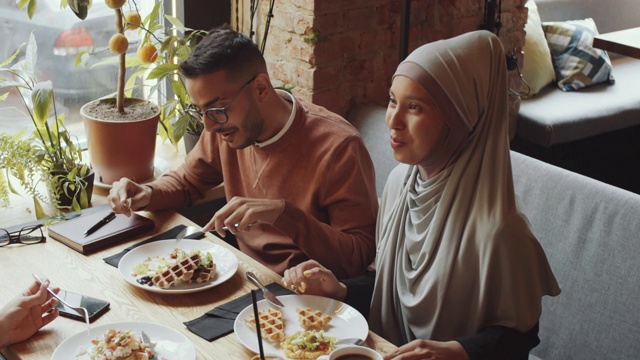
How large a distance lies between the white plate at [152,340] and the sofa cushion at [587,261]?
111cm

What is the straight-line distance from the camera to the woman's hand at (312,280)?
1947 mm

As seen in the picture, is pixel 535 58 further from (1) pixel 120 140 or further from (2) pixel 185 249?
(2) pixel 185 249

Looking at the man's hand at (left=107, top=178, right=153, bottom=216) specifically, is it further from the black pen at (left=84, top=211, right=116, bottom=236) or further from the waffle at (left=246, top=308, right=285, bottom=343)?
the waffle at (left=246, top=308, right=285, bottom=343)

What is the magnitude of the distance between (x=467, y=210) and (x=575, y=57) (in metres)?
2.72

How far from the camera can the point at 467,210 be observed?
1895 millimetres

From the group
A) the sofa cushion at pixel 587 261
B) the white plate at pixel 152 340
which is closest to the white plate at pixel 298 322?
the white plate at pixel 152 340

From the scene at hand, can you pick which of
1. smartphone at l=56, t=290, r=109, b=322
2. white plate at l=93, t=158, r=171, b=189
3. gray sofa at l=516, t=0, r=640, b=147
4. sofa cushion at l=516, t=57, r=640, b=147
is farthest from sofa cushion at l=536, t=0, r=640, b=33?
smartphone at l=56, t=290, r=109, b=322

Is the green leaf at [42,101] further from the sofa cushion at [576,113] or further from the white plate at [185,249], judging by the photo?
the sofa cushion at [576,113]

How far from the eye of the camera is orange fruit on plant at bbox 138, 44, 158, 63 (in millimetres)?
2791

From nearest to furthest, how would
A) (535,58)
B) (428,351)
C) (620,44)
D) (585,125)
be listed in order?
(428,351) < (620,44) < (585,125) < (535,58)

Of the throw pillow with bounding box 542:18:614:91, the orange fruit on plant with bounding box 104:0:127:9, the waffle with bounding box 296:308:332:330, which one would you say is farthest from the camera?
the throw pillow with bounding box 542:18:614:91

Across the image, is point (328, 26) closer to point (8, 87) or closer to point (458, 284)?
point (8, 87)

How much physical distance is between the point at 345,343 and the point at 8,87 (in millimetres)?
1722

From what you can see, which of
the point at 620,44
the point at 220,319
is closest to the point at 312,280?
the point at 220,319
